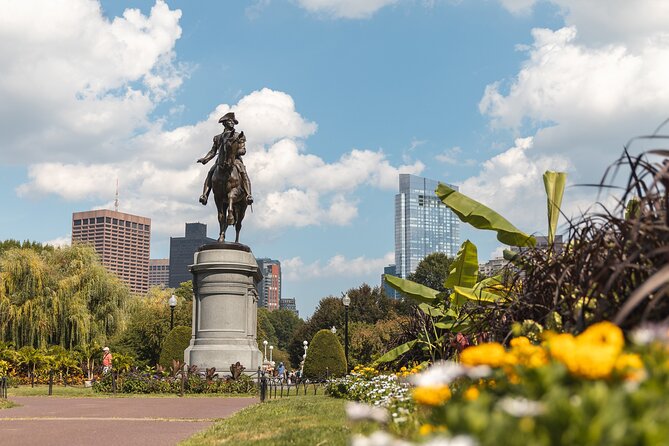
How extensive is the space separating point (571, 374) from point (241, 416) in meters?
10.5

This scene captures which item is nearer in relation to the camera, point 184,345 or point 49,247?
point 184,345

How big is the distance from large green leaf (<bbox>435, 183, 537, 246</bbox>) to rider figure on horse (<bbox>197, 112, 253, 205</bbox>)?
14.3m

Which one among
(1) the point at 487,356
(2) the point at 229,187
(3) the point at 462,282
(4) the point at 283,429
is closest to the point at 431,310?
(3) the point at 462,282

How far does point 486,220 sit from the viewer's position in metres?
11.3

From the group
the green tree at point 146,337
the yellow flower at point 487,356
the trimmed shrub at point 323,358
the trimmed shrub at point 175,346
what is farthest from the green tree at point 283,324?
the yellow flower at point 487,356

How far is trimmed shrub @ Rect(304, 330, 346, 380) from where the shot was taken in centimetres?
2950

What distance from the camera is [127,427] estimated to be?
11.7m

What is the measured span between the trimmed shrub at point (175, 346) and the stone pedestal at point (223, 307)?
2.51 metres

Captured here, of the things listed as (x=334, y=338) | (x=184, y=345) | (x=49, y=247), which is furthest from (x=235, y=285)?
(x=49, y=247)

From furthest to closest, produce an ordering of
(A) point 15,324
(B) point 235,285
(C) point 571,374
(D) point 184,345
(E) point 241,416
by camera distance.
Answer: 1. (A) point 15,324
2. (D) point 184,345
3. (B) point 235,285
4. (E) point 241,416
5. (C) point 571,374

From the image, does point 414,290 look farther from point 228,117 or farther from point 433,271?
point 433,271

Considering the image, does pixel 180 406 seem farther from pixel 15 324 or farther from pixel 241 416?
pixel 15 324

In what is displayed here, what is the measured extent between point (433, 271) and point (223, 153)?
60530 millimetres

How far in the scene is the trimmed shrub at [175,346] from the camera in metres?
27.5
